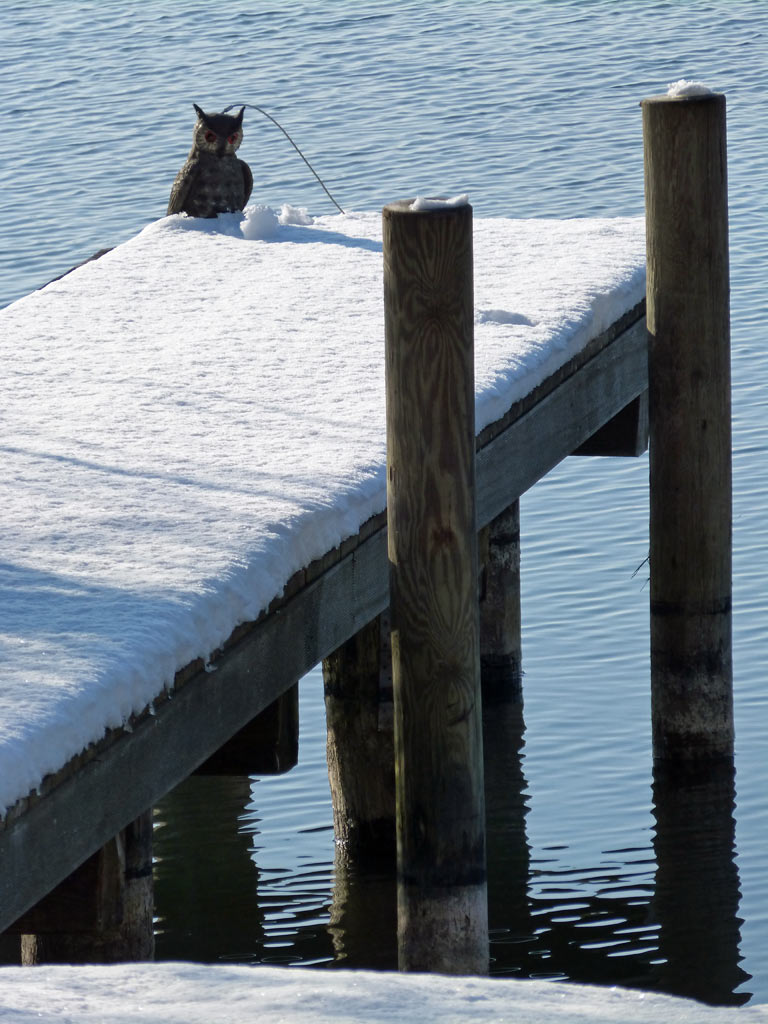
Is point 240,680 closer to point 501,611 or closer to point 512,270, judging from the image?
point 512,270

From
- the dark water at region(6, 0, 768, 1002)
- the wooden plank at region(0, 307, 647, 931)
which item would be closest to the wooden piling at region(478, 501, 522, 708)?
the dark water at region(6, 0, 768, 1002)

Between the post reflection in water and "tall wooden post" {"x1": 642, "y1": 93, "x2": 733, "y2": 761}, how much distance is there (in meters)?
0.20

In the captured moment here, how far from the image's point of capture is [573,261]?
7.59 metres

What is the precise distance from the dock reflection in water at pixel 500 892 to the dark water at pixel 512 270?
12 mm

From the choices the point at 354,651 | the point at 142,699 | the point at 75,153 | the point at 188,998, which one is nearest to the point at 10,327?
the point at 354,651

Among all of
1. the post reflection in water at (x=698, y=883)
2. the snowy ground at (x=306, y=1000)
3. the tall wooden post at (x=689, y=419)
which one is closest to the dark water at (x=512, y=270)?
the post reflection in water at (x=698, y=883)

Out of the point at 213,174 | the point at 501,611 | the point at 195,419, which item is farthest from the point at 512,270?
the point at 195,419

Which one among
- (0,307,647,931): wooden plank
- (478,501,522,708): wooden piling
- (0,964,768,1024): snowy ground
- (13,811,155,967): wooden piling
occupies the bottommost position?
(0,964,768,1024): snowy ground

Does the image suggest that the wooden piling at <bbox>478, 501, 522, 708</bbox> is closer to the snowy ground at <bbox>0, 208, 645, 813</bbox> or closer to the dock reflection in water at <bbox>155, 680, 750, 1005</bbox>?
the dock reflection in water at <bbox>155, 680, 750, 1005</bbox>

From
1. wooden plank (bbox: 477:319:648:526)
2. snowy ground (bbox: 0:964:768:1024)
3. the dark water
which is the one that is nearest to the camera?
snowy ground (bbox: 0:964:768:1024)

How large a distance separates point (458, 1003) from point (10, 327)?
4718mm

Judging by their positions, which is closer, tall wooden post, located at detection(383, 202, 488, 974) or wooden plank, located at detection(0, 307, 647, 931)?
wooden plank, located at detection(0, 307, 647, 931)

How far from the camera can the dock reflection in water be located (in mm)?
6504

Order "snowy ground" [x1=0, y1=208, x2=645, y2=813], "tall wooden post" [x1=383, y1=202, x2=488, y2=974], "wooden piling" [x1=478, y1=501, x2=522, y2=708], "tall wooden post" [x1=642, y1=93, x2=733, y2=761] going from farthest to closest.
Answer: "wooden piling" [x1=478, y1=501, x2=522, y2=708], "tall wooden post" [x1=642, y1=93, x2=733, y2=761], "tall wooden post" [x1=383, y1=202, x2=488, y2=974], "snowy ground" [x1=0, y1=208, x2=645, y2=813]
